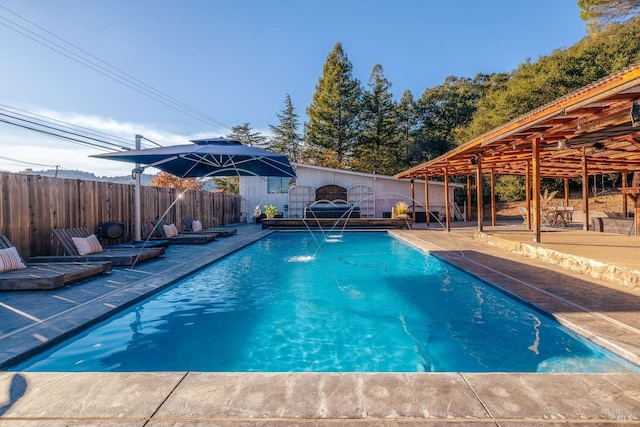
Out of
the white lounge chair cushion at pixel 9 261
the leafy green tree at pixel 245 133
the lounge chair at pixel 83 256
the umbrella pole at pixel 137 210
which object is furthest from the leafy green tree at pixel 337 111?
the white lounge chair cushion at pixel 9 261

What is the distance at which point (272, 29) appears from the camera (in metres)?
13.8

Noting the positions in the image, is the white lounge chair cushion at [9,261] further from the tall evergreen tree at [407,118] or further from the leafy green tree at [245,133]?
the leafy green tree at [245,133]

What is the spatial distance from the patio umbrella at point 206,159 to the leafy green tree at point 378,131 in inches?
788

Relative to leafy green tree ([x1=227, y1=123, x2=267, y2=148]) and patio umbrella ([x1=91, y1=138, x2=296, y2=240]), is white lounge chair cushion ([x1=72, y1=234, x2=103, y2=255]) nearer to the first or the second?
patio umbrella ([x1=91, y1=138, x2=296, y2=240])

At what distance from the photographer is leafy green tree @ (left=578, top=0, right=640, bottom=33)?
19.0 m

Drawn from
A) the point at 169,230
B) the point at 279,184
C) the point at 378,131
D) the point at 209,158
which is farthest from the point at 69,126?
the point at 378,131

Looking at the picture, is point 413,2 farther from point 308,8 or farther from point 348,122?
point 348,122

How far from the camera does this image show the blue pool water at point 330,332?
3.06 m

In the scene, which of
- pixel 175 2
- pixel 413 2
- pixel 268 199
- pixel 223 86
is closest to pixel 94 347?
pixel 175 2

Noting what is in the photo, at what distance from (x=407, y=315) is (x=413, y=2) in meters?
13.0

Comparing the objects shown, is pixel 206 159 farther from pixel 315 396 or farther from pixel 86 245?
pixel 315 396

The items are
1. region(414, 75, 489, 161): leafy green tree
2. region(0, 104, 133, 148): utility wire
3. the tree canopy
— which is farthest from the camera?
Result: region(414, 75, 489, 161): leafy green tree

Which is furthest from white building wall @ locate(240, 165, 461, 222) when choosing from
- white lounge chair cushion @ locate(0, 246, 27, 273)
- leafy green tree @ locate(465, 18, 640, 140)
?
white lounge chair cushion @ locate(0, 246, 27, 273)

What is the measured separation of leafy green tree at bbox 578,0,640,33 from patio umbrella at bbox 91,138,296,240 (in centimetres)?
2325
